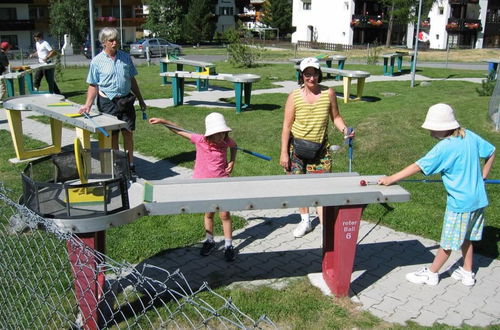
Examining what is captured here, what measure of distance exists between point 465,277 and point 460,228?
53 centimetres

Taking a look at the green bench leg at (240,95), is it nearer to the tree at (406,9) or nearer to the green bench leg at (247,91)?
the green bench leg at (247,91)

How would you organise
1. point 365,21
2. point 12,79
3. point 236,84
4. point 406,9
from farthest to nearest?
point 365,21, point 406,9, point 12,79, point 236,84

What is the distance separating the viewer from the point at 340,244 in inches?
156

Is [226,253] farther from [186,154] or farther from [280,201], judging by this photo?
[186,154]

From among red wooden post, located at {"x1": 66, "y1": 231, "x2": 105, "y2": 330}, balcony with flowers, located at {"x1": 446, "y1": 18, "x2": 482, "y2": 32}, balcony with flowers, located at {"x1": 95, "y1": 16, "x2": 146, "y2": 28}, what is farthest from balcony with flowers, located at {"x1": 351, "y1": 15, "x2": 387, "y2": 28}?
red wooden post, located at {"x1": 66, "y1": 231, "x2": 105, "y2": 330}

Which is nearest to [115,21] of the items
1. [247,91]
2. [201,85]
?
[201,85]

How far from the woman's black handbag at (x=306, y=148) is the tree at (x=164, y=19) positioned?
4445 cm

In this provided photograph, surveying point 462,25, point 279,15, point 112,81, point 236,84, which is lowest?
point 236,84

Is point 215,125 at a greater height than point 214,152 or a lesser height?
greater

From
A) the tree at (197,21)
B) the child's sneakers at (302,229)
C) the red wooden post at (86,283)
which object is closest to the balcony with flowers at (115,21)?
the tree at (197,21)

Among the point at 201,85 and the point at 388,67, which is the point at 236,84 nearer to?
the point at 201,85

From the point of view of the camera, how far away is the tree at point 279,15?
184ft

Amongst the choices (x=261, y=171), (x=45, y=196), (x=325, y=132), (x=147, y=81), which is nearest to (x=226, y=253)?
(x=325, y=132)

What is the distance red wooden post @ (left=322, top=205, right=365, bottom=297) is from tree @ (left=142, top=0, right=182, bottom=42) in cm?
4528
